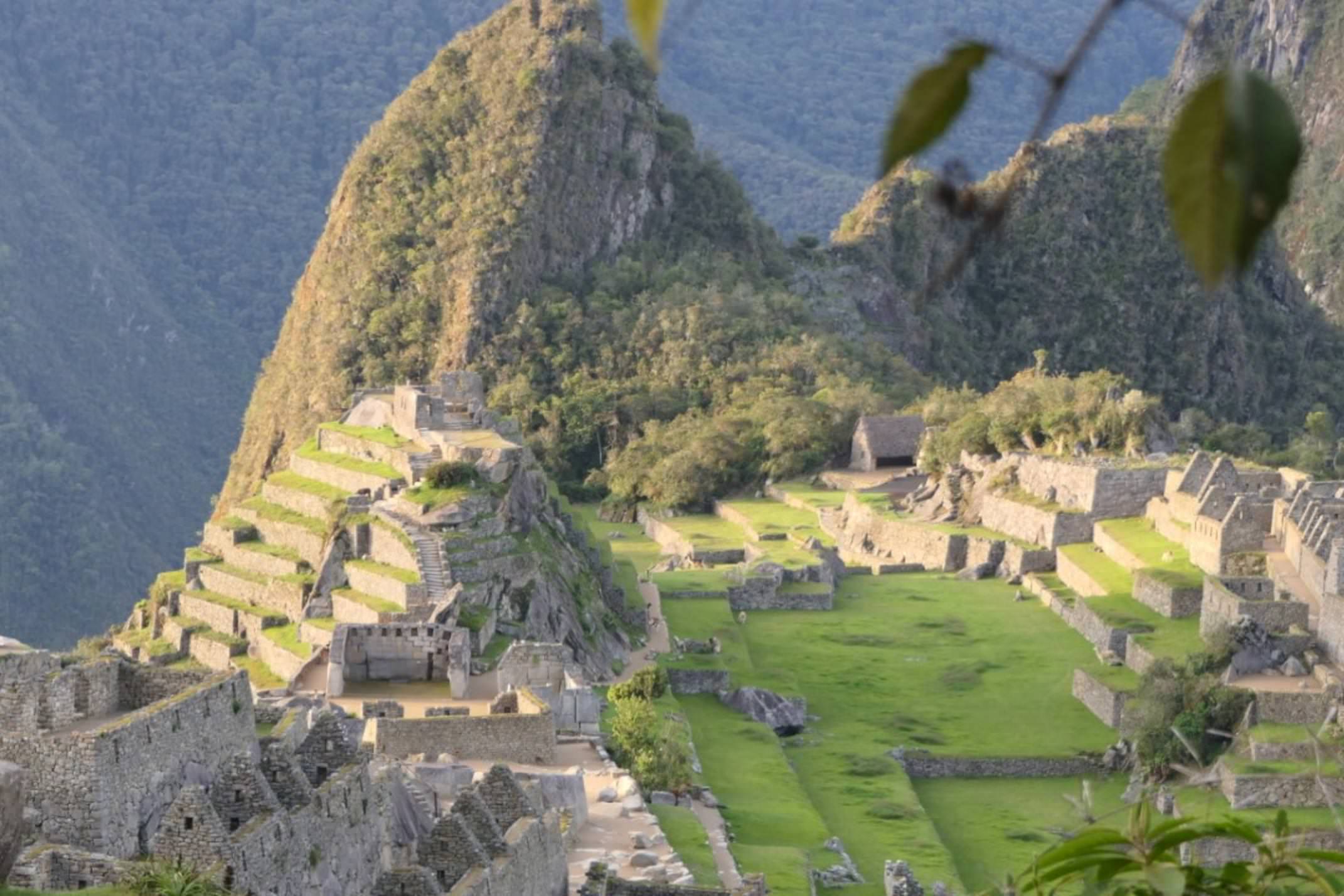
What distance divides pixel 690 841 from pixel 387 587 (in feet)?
42.3

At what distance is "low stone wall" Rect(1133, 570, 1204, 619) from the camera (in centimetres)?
4438

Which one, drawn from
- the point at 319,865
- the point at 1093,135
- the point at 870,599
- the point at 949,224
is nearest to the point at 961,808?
the point at 870,599

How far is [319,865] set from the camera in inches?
587

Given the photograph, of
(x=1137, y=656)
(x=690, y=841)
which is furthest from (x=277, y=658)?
(x=1137, y=656)

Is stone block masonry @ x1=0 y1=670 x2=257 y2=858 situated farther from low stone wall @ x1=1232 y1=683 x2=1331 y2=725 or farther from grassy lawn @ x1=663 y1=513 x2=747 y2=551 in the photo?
grassy lawn @ x1=663 y1=513 x2=747 y2=551

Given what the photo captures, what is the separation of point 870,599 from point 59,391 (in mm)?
28780

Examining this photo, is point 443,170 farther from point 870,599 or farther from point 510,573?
point 510,573

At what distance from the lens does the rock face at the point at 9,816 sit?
12.4 meters

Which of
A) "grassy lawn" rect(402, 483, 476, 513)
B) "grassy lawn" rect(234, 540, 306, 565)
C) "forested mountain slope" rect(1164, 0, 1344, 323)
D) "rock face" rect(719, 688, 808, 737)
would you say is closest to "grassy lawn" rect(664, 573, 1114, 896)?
"rock face" rect(719, 688, 808, 737)

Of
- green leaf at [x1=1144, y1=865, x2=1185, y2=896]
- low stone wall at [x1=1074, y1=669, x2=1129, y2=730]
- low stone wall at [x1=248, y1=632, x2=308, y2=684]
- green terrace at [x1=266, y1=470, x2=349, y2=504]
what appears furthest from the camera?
green terrace at [x1=266, y1=470, x2=349, y2=504]

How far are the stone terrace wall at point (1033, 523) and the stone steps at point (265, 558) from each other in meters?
17.9

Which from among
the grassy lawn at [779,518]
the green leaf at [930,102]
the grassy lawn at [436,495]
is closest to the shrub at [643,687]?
the grassy lawn at [436,495]

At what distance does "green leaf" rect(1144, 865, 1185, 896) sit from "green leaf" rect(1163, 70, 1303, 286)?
139cm

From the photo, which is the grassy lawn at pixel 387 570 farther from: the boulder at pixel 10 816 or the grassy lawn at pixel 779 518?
the boulder at pixel 10 816
